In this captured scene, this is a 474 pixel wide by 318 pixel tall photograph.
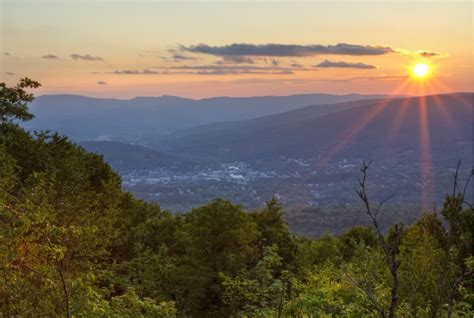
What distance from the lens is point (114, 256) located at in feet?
115

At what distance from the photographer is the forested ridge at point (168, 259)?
8.16 meters

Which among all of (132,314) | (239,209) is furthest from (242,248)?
(132,314)

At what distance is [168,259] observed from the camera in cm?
2564

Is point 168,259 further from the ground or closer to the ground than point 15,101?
closer to the ground

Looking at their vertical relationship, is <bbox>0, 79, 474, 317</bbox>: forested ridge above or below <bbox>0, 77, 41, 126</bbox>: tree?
below

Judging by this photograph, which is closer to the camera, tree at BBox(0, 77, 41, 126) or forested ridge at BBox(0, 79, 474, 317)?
→ forested ridge at BBox(0, 79, 474, 317)

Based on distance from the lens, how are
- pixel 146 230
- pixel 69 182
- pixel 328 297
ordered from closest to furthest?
pixel 328 297
pixel 69 182
pixel 146 230

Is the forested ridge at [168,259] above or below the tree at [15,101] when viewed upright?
below

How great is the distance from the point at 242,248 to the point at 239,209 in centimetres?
242

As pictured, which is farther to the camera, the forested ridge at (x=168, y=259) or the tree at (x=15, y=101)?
the tree at (x=15, y=101)

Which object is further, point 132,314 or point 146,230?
Result: point 146,230

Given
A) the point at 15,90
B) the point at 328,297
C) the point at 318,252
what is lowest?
the point at 318,252

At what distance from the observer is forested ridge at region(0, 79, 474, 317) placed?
8.16 meters

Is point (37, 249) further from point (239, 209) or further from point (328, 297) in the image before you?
point (239, 209)
